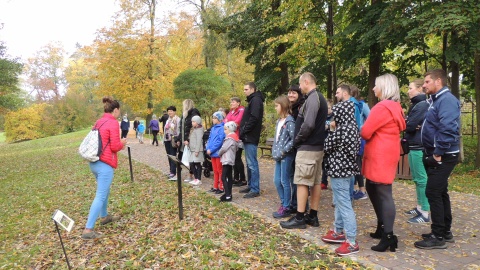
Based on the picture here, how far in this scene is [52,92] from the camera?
56.1 metres

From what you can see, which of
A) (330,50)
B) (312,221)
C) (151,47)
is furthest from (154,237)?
(151,47)

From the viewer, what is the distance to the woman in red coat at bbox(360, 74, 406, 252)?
379 centimetres

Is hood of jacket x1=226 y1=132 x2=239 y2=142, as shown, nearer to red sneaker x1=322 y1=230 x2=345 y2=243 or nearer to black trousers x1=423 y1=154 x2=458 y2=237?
red sneaker x1=322 y1=230 x2=345 y2=243

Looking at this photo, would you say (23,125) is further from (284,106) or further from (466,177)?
(466,177)

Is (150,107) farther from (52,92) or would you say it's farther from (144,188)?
(52,92)

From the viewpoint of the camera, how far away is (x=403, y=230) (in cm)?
472

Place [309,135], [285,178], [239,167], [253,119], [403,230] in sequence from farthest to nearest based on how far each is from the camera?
[239,167]
[253,119]
[285,178]
[403,230]
[309,135]

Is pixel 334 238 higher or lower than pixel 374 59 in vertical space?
lower

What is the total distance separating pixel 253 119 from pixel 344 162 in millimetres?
2618

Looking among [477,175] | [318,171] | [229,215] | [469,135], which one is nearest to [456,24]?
[477,175]

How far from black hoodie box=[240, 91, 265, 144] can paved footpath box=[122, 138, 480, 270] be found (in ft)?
4.00

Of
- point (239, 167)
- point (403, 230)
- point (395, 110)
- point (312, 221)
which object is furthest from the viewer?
point (239, 167)

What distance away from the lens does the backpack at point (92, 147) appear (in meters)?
4.99

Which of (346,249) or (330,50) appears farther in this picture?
(330,50)
